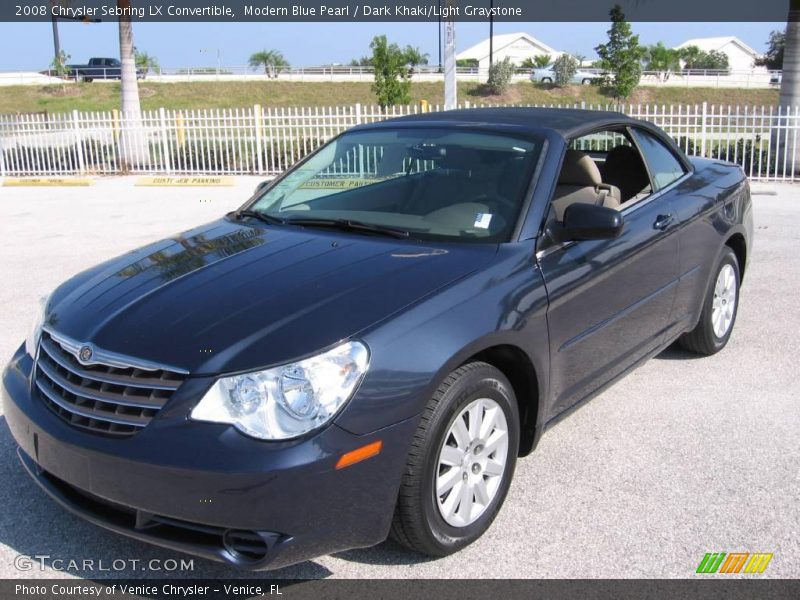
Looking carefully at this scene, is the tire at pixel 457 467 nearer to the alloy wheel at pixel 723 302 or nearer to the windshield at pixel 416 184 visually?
the windshield at pixel 416 184

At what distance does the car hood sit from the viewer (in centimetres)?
271

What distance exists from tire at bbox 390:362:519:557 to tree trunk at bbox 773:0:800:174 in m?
13.9

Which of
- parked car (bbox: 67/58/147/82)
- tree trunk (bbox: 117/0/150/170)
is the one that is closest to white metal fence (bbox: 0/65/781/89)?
parked car (bbox: 67/58/147/82)

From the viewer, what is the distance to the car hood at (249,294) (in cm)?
271

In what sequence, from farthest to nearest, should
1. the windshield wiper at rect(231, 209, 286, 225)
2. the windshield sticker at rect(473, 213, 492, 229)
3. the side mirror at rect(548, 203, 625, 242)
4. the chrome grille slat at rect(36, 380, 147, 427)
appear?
the windshield wiper at rect(231, 209, 286, 225), the windshield sticker at rect(473, 213, 492, 229), the side mirror at rect(548, 203, 625, 242), the chrome grille slat at rect(36, 380, 147, 427)

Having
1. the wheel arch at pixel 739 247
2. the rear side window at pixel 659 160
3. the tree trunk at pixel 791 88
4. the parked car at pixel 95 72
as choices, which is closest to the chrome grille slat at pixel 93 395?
the rear side window at pixel 659 160

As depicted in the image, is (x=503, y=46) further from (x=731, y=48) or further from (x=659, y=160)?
(x=659, y=160)

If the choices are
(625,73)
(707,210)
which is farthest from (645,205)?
(625,73)

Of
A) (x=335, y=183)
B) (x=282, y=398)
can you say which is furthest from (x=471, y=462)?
(x=335, y=183)

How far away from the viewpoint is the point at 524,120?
13.8 ft

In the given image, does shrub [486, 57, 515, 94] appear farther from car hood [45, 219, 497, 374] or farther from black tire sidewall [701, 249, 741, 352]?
car hood [45, 219, 497, 374]

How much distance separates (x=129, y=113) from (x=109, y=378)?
17.3 meters

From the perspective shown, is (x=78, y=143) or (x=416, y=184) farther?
(x=78, y=143)

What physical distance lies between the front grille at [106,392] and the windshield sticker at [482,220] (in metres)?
1.57
